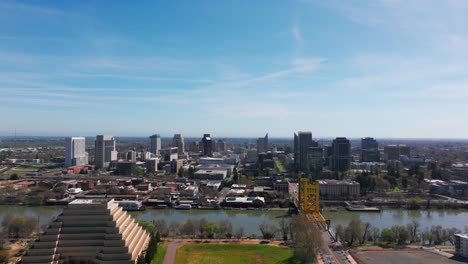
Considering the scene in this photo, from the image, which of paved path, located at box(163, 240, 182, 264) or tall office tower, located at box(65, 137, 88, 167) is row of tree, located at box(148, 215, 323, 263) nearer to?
paved path, located at box(163, 240, 182, 264)

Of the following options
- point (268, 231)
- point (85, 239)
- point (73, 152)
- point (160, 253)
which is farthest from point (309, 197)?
point (73, 152)

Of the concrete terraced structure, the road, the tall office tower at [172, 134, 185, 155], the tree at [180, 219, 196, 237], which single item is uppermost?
the tall office tower at [172, 134, 185, 155]

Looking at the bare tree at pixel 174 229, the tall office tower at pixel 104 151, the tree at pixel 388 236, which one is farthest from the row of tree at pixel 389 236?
the tall office tower at pixel 104 151

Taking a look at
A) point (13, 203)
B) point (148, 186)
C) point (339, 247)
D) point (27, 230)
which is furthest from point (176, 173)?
point (339, 247)

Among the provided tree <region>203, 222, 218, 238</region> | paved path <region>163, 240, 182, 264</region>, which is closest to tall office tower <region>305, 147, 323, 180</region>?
tree <region>203, 222, 218, 238</region>

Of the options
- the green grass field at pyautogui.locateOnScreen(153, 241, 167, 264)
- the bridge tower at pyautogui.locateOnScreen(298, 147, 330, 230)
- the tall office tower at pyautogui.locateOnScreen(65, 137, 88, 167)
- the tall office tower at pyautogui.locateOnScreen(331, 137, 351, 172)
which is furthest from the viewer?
the tall office tower at pyautogui.locateOnScreen(65, 137, 88, 167)

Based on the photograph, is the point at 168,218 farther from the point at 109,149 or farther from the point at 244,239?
the point at 109,149

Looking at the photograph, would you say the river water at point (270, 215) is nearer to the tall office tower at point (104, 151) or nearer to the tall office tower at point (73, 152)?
the tall office tower at point (104, 151)
